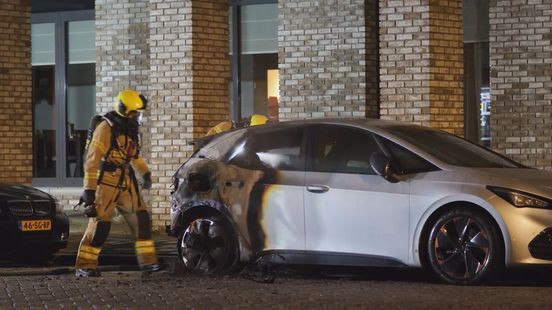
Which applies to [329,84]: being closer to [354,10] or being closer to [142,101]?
[354,10]

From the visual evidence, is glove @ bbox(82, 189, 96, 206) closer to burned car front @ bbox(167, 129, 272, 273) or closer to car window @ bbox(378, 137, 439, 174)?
burned car front @ bbox(167, 129, 272, 273)

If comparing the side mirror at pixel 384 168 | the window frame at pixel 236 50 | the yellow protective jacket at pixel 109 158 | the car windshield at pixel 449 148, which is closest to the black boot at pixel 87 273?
the yellow protective jacket at pixel 109 158

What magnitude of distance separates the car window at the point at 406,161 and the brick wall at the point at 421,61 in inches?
170

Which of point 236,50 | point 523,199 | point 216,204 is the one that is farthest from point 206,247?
point 236,50

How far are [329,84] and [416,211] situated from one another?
19.8 ft

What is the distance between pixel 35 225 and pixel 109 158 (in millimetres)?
2355

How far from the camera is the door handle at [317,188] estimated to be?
11.2 m

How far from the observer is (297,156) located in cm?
1161

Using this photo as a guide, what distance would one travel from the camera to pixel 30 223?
1377cm

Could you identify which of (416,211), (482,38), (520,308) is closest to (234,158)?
(416,211)

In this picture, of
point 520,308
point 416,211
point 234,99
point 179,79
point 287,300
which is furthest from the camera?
point 234,99

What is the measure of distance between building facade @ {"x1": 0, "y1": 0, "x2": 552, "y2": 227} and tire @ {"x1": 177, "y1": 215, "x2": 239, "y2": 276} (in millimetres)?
4370

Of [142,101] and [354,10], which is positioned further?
[354,10]

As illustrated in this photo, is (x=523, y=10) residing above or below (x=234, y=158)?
above
